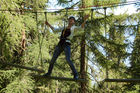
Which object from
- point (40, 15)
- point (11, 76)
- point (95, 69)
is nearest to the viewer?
point (11, 76)

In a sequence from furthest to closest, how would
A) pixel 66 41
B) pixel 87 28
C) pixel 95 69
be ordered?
pixel 95 69, pixel 87 28, pixel 66 41

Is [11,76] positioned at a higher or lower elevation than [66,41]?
lower

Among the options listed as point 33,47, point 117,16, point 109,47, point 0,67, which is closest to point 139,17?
point 117,16

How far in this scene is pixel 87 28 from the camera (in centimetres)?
687

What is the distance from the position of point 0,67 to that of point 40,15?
10.3 feet

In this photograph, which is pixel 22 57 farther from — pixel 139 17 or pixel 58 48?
pixel 139 17

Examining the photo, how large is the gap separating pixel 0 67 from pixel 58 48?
4.80m

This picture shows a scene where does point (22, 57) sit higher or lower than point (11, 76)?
higher

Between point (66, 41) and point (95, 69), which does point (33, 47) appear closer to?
point (95, 69)

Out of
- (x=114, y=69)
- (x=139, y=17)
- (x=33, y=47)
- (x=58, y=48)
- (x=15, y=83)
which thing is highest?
(x=139, y=17)

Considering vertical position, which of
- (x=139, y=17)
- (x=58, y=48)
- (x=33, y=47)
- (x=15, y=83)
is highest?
(x=139, y=17)

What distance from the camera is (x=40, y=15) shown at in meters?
8.83

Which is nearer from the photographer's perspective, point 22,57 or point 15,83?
point 15,83

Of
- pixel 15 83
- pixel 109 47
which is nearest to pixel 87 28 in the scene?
pixel 109 47
